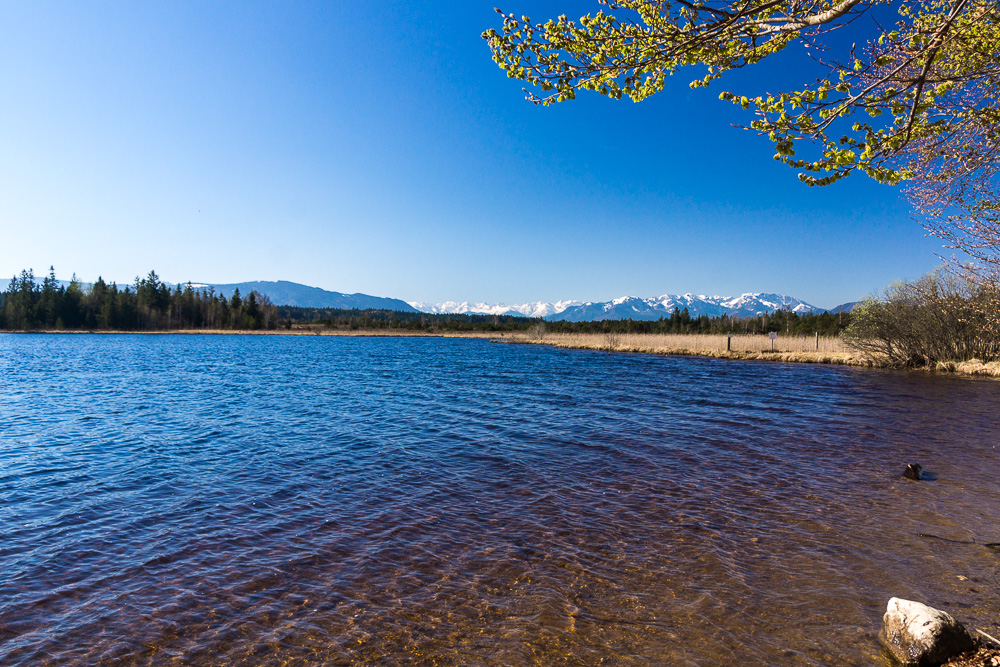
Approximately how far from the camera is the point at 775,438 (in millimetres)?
13055

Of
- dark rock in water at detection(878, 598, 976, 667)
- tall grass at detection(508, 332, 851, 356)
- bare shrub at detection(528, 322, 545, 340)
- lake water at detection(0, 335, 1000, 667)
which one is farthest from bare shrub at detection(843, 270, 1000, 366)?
bare shrub at detection(528, 322, 545, 340)

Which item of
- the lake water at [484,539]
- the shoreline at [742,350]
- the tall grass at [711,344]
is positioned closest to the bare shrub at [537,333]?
the shoreline at [742,350]

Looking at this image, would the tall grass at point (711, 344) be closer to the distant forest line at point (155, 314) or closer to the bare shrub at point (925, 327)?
the bare shrub at point (925, 327)

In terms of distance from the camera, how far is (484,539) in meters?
6.57

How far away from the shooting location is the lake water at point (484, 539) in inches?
174

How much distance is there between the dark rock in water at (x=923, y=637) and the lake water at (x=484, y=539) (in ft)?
0.66

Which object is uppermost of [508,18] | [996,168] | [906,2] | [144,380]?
[906,2]

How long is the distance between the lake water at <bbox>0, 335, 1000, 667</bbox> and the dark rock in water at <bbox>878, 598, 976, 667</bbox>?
0.20 meters

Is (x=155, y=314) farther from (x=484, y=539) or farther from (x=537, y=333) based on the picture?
(x=484, y=539)

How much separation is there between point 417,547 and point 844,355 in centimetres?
4683

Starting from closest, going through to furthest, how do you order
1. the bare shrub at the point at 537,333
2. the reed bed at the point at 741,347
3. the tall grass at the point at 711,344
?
the reed bed at the point at 741,347 < the tall grass at the point at 711,344 < the bare shrub at the point at 537,333

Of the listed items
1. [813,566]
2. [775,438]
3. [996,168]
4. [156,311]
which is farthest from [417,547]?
[156,311]

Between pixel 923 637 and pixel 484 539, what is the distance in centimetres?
446

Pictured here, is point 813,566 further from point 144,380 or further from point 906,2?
point 144,380
